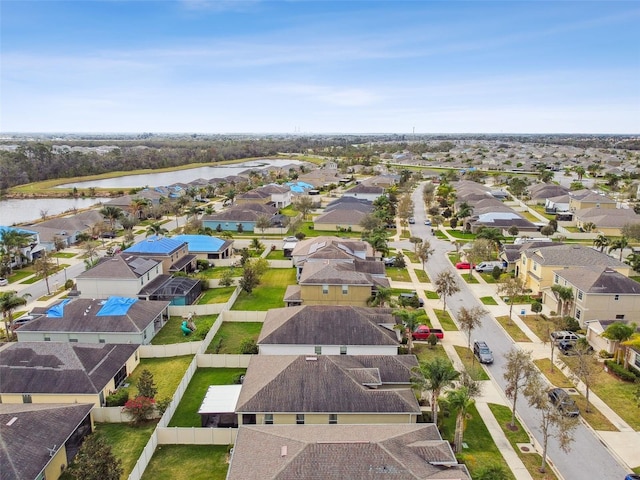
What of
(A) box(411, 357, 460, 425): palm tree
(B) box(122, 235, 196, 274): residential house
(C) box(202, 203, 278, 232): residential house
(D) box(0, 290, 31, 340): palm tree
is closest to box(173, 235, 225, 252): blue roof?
(B) box(122, 235, 196, 274): residential house

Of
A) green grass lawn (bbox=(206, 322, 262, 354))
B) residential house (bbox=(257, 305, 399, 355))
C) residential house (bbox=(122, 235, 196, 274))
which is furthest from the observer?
residential house (bbox=(122, 235, 196, 274))

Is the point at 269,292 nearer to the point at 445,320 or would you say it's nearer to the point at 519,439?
the point at 445,320

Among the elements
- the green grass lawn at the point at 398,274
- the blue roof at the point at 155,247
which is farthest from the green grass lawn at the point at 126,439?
the green grass lawn at the point at 398,274

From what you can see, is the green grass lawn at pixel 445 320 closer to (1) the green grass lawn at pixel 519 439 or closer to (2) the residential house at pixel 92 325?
(1) the green grass lawn at pixel 519 439

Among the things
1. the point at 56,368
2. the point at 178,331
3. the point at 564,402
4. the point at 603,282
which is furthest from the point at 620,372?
the point at 56,368

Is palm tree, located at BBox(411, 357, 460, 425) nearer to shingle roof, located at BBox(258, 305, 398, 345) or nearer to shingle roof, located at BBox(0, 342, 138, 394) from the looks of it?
shingle roof, located at BBox(258, 305, 398, 345)

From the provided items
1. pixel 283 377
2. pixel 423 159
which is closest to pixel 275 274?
pixel 283 377
